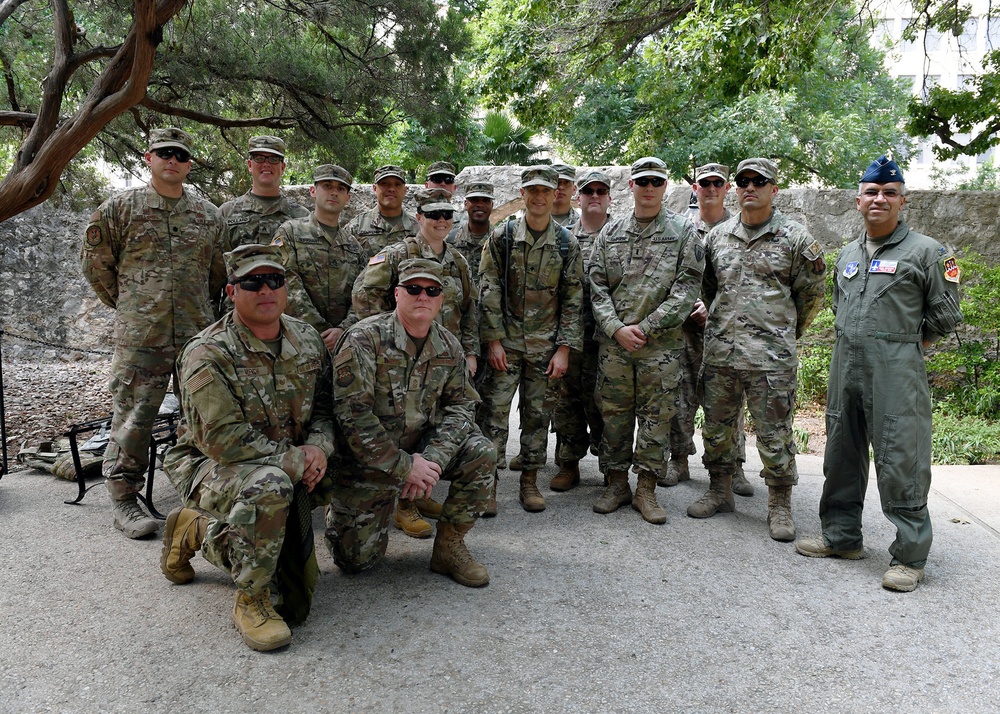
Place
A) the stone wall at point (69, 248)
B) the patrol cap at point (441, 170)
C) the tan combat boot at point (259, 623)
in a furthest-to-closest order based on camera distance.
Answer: the stone wall at point (69, 248) < the patrol cap at point (441, 170) < the tan combat boot at point (259, 623)

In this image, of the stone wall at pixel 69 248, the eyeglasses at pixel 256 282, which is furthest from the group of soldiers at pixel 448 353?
the stone wall at pixel 69 248

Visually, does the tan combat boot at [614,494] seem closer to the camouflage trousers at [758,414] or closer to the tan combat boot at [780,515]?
the camouflage trousers at [758,414]

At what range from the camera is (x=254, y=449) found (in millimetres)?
2969

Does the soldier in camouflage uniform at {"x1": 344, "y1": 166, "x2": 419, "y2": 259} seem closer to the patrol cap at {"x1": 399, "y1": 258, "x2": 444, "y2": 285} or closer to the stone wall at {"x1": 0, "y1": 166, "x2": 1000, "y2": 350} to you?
the patrol cap at {"x1": 399, "y1": 258, "x2": 444, "y2": 285}

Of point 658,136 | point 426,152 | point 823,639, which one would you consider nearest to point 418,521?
point 823,639

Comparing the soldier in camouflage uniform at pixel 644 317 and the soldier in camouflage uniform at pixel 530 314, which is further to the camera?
the soldier in camouflage uniform at pixel 530 314

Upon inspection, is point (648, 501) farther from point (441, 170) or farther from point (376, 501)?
point (441, 170)

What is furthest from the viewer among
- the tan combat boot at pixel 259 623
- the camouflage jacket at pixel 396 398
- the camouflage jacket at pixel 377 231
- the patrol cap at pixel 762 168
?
the camouflage jacket at pixel 377 231

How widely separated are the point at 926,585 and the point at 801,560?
0.56 meters

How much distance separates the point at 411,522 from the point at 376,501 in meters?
0.83

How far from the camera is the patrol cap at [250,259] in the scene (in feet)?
9.89

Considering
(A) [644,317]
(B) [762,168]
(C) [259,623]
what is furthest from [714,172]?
(C) [259,623]

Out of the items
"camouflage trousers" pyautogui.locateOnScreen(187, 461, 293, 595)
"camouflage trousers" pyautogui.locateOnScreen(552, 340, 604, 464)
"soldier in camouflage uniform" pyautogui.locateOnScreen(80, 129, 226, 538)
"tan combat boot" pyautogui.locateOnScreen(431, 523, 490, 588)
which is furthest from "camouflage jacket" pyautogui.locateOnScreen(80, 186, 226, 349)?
"camouflage trousers" pyautogui.locateOnScreen(552, 340, 604, 464)

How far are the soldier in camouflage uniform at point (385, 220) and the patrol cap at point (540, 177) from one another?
81cm
